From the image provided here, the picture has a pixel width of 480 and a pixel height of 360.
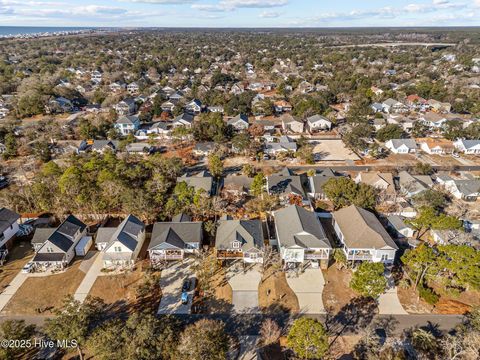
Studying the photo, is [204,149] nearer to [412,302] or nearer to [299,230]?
[299,230]

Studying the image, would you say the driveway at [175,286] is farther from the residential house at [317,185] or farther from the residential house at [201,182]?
the residential house at [317,185]

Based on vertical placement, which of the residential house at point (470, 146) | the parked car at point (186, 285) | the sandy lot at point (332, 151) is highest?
the parked car at point (186, 285)

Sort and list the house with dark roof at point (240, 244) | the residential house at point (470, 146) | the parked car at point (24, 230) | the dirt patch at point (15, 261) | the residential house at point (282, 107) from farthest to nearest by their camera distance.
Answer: the residential house at point (282, 107) < the residential house at point (470, 146) < the parked car at point (24, 230) < the house with dark roof at point (240, 244) < the dirt patch at point (15, 261)

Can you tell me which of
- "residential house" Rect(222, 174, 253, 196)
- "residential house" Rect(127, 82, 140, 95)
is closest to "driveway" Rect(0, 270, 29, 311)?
"residential house" Rect(222, 174, 253, 196)

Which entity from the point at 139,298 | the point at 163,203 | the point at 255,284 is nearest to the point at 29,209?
the point at 163,203

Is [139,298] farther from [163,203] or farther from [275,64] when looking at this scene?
A: [275,64]

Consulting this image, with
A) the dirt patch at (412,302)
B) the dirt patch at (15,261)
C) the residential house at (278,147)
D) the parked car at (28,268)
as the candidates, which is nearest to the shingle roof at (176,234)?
the parked car at (28,268)
